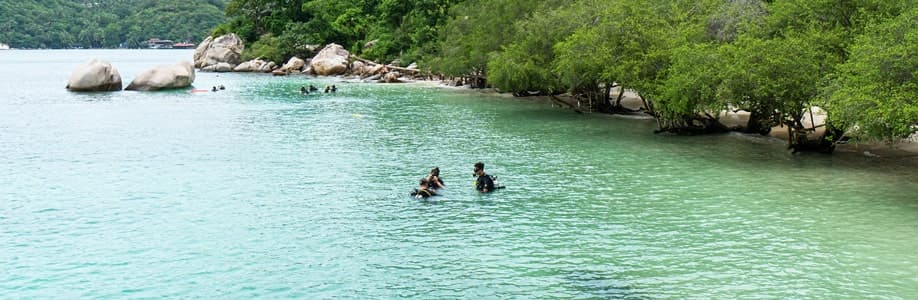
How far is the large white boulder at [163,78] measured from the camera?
76062 mm

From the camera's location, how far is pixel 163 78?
7681 centimetres

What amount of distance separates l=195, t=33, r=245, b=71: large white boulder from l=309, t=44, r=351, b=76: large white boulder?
19870mm

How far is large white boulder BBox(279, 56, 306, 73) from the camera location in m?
114

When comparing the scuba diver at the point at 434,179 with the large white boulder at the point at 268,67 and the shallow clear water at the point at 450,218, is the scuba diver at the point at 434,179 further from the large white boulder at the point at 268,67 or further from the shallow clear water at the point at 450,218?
the large white boulder at the point at 268,67

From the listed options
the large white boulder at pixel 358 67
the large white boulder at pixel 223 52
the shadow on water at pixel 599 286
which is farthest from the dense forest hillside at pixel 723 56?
the large white boulder at pixel 223 52

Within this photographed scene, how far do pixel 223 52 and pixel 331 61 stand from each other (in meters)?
26.7

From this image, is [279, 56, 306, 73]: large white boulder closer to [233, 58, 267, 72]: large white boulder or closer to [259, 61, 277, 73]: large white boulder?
[259, 61, 277, 73]: large white boulder

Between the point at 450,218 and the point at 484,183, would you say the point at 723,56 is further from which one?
the point at 450,218

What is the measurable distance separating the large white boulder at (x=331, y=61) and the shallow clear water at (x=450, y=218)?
6530 centimetres

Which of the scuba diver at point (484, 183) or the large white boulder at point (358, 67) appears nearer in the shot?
the scuba diver at point (484, 183)

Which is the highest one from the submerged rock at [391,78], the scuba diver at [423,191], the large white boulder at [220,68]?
the large white boulder at [220,68]

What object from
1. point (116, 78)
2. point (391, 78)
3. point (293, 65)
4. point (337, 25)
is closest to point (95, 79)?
point (116, 78)

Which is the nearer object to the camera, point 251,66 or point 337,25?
point 251,66

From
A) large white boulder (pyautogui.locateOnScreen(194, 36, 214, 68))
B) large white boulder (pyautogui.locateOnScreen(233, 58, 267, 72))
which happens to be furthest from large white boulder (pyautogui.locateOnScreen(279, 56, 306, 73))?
large white boulder (pyautogui.locateOnScreen(194, 36, 214, 68))
